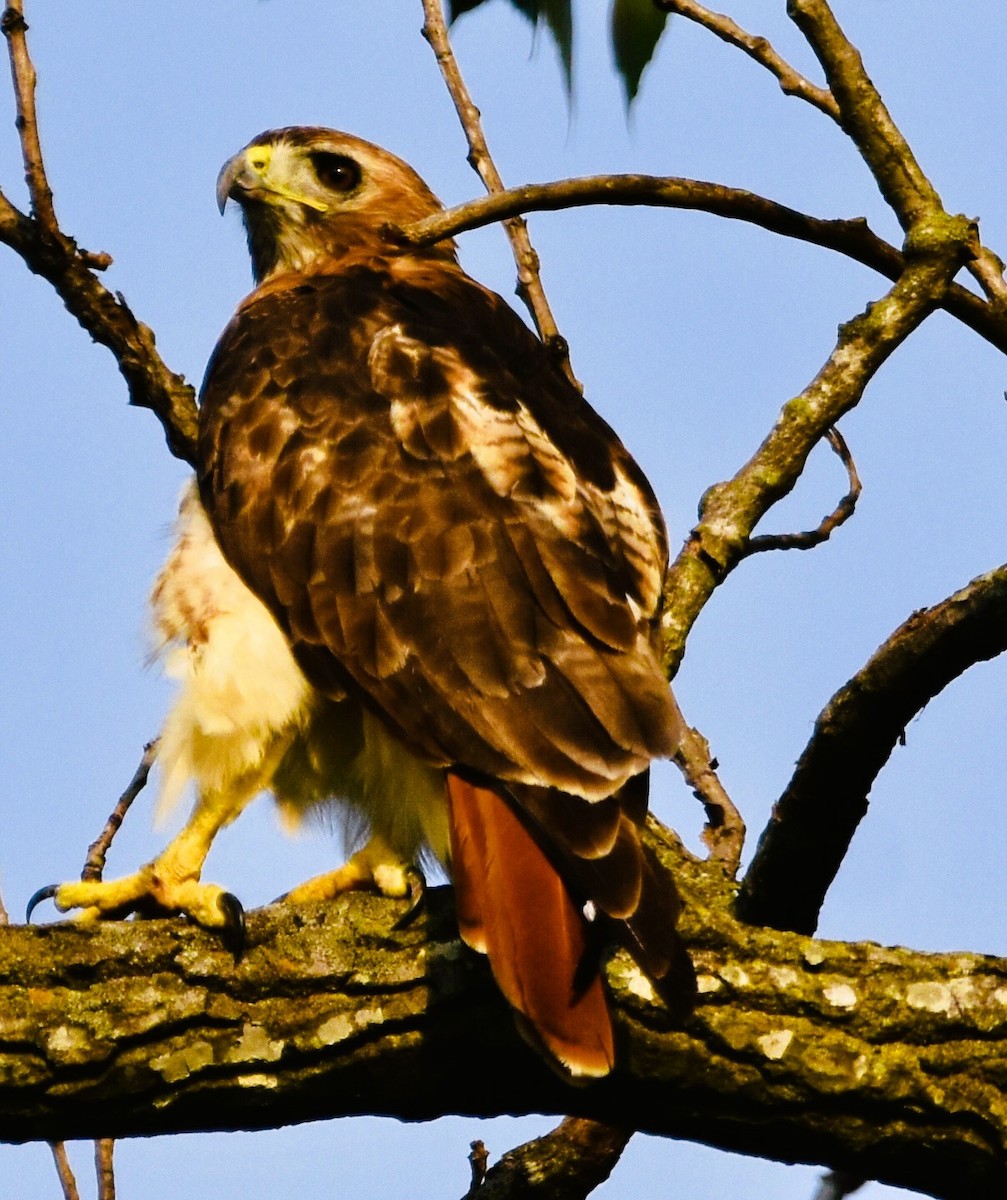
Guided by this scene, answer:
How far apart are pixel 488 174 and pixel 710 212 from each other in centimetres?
121

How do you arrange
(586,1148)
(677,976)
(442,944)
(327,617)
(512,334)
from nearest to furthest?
(677,976)
(442,944)
(586,1148)
(327,617)
(512,334)

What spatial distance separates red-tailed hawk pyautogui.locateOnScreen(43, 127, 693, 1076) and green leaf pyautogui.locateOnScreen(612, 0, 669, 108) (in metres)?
0.73

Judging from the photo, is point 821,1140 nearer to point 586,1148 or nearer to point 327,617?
point 586,1148

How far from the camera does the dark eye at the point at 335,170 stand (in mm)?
6344

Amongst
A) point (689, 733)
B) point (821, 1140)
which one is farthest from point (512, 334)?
point (821, 1140)

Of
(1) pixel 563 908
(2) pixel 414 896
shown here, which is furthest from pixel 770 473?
(1) pixel 563 908

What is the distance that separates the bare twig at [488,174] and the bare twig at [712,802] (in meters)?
1.16

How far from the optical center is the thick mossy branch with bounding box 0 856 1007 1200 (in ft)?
11.0

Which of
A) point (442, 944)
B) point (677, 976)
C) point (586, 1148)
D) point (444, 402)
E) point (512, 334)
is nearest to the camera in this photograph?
point (677, 976)

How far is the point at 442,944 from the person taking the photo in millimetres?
3625

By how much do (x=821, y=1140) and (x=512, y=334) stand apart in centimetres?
278

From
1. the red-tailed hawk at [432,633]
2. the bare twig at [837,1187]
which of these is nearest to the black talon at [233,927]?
the red-tailed hawk at [432,633]

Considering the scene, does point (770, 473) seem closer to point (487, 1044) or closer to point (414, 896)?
point (414, 896)

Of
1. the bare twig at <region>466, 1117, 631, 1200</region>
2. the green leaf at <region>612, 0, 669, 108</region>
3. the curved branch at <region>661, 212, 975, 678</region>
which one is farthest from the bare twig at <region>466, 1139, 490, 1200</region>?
the green leaf at <region>612, 0, 669, 108</region>
